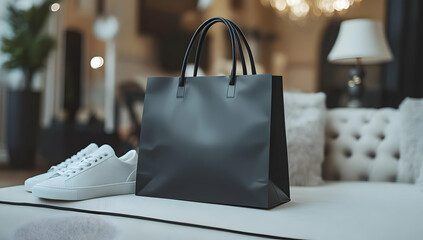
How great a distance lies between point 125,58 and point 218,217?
15.6 ft

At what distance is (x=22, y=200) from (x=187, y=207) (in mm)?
387

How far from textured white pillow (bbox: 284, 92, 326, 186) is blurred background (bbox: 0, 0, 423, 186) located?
114 cm

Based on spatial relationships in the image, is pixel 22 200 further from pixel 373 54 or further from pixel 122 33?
pixel 122 33

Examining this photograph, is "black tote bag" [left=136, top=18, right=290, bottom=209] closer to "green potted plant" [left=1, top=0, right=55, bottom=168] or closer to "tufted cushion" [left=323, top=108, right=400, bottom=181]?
"tufted cushion" [left=323, top=108, right=400, bottom=181]

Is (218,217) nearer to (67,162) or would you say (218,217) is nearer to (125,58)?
(67,162)

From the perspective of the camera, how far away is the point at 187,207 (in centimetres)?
88

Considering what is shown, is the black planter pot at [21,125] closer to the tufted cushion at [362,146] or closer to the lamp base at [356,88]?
the lamp base at [356,88]

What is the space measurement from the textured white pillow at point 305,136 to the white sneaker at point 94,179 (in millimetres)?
578

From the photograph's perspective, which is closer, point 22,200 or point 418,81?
point 22,200

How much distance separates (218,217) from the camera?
795 mm

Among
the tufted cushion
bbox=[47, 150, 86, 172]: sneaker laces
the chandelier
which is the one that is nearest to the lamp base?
the tufted cushion

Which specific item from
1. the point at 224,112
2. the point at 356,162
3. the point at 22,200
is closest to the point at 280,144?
the point at 224,112

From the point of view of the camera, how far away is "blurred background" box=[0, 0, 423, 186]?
3200mm

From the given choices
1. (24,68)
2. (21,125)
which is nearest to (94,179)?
(21,125)
